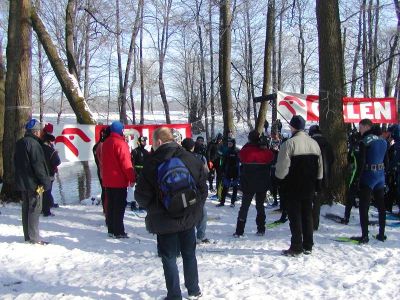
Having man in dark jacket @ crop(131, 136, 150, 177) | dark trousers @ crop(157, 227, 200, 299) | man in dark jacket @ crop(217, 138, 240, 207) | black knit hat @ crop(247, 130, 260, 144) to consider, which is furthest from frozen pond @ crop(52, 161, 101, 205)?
dark trousers @ crop(157, 227, 200, 299)

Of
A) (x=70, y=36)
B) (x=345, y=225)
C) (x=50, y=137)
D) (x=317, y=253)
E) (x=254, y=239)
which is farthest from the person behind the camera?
(x=70, y=36)

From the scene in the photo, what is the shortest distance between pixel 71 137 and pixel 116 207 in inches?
140

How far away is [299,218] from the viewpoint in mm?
5559

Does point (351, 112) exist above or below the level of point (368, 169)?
above

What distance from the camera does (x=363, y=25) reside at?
3122 centimetres

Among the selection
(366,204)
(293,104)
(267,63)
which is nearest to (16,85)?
(293,104)

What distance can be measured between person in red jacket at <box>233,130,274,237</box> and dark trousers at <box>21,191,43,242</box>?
3.06 meters

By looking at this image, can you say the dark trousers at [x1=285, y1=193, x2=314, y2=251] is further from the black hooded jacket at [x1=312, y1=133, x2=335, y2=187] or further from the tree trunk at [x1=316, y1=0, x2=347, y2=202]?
the tree trunk at [x1=316, y1=0, x2=347, y2=202]

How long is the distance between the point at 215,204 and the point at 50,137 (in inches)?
158

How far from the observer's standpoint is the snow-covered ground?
14.7 feet

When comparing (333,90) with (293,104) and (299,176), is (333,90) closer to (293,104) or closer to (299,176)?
(293,104)

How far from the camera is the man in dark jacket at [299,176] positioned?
5.45 m

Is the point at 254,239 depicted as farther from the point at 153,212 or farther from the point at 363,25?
the point at 363,25

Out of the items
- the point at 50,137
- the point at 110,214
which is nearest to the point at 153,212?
the point at 110,214
